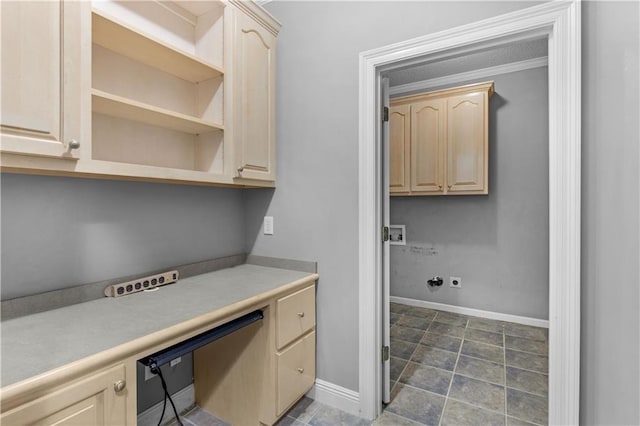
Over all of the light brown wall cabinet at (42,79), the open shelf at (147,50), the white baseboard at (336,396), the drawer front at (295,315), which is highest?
the open shelf at (147,50)

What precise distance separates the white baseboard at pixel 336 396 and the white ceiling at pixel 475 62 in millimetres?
2408

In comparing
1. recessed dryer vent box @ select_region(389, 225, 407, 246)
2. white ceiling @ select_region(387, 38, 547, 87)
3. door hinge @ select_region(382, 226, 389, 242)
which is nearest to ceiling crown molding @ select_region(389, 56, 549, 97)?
white ceiling @ select_region(387, 38, 547, 87)

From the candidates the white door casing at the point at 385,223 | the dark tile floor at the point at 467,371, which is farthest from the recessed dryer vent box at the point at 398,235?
the white door casing at the point at 385,223

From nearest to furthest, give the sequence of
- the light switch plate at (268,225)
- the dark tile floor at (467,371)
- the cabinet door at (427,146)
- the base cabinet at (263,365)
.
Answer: the base cabinet at (263,365), the dark tile floor at (467,371), the light switch plate at (268,225), the cabinet door at (427,146)

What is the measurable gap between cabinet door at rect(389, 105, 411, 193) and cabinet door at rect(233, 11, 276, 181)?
1.84 meters

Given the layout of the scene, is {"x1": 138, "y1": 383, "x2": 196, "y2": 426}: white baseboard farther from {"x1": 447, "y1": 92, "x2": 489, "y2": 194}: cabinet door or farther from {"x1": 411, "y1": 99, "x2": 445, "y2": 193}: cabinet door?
{"x1": 447, "y1": 92, "x2": 489, "y2": 194}: cabinet door

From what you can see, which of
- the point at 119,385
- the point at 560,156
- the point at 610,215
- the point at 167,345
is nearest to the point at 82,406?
the point at 119,385

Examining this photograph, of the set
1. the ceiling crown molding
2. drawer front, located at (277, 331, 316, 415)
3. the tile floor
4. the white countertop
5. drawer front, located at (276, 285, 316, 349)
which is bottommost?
the tile floor

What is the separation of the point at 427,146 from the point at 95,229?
2.97 metres

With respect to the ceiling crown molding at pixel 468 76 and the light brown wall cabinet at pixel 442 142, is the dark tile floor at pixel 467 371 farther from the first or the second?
the ceiling crown molding at pixel 468 76

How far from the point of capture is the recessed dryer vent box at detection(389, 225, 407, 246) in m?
3.66

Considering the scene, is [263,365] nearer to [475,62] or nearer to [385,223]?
[385,223]

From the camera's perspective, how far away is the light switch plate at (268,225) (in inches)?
80.6

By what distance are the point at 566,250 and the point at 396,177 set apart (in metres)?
2.22
